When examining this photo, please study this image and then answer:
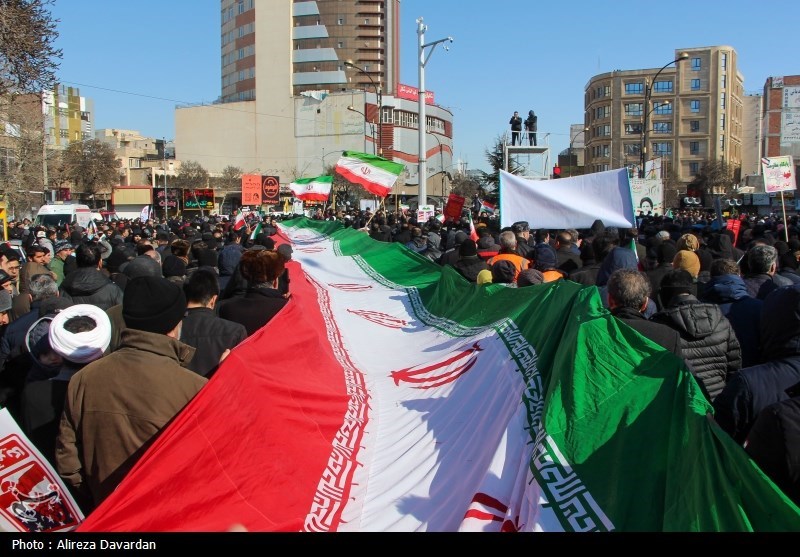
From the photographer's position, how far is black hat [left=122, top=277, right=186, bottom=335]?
3703 millimetres

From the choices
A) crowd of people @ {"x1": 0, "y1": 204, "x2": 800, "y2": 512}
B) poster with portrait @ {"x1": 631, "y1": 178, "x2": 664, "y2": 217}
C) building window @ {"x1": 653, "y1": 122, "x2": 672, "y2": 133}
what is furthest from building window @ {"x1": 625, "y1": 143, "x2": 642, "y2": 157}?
crowd of people @ {"x1": 0, "y1": 204, "x2": 800, "y2": 512}

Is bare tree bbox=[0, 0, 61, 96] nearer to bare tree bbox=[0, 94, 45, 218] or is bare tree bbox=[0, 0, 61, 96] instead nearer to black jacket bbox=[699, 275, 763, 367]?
black jacket bbox=[699, 275, 763, 367]

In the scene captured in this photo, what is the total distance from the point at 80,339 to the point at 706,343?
3840mm

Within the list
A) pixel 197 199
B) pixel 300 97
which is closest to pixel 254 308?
pixel 197 199

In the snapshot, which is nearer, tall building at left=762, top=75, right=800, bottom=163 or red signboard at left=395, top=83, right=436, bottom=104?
tall building at left=762, top=75, right=800, bottom=163

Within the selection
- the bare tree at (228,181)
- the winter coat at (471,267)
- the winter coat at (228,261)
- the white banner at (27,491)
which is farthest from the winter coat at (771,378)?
the bare tree at (228,181)

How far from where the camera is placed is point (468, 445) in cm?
462

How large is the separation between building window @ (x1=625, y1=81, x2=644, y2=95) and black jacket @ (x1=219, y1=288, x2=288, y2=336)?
382ft

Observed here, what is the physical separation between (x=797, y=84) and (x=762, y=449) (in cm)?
12790

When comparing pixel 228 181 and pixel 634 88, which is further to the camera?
pixel 634 88

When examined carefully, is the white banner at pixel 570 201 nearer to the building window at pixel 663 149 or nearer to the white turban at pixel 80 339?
the white turban at pixel 80 339

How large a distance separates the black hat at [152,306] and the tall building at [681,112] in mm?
110981

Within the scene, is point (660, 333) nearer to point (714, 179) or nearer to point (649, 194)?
point (649, 194)

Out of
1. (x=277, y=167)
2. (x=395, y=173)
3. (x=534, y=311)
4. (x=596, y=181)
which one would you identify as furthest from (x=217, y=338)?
(x=277, y=167)
